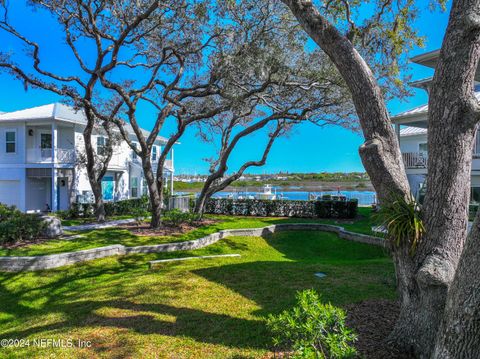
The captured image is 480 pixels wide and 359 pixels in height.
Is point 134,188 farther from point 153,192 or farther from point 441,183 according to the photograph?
point 441,183

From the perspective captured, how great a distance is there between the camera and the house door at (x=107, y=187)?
912 inches

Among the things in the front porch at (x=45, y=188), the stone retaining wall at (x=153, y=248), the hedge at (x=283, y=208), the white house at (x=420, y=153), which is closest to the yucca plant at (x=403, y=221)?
the stone retaining wall at (x=153, y=248)

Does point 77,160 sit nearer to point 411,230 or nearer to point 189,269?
point 189,269

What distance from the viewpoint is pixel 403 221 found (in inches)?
139

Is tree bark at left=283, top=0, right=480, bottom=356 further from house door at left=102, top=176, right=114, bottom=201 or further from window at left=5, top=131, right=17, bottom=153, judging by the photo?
house door at left=102, top=176, right=114, bottom=201

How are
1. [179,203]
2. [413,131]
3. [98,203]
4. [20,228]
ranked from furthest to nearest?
[413,131] < [179,203] < [98,203] < [20,228]

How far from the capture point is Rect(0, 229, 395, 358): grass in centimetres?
416

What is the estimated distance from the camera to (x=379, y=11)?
739 cm

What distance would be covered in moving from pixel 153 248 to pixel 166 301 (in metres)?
4.33

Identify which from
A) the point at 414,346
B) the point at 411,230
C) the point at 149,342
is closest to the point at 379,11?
the point at 411,230

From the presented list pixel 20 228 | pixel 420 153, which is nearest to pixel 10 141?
pixel 20 228

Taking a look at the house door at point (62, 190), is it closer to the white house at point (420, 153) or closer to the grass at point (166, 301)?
the grass at point (166, 301)

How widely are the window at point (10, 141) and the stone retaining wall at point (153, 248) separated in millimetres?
14607

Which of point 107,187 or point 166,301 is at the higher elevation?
Result: point 107,187
